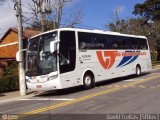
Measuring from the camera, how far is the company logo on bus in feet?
69.4

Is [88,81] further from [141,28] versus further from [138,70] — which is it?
[141,28]

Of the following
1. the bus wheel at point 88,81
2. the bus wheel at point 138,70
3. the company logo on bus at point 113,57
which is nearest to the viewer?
the bus wheel at point 88,81

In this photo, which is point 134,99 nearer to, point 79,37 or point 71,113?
point 71,113

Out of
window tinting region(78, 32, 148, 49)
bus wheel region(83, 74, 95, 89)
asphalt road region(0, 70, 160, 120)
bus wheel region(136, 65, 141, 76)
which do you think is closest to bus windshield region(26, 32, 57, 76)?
window tinting region(78, 32, 148, 49)

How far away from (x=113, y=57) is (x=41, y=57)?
241 inches

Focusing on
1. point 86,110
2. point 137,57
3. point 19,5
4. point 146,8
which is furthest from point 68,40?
point 146,8

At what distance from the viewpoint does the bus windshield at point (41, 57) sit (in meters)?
17.3

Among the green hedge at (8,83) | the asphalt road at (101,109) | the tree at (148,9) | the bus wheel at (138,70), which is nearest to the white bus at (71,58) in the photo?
the bus wheel at (138,70)

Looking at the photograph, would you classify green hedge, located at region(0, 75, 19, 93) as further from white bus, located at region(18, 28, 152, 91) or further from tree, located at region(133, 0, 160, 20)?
tree, located at region(133, 0, 160, 20)

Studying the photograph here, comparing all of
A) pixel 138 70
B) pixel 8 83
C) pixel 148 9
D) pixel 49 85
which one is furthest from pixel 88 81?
pixel 148 9

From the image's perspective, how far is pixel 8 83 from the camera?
71.9 ft

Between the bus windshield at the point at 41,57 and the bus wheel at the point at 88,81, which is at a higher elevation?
the bus windshield at the point at 41,57

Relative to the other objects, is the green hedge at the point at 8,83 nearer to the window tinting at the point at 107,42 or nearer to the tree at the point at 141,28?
the window tinting at the point at 107,42

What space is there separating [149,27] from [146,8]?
8.78 metres
